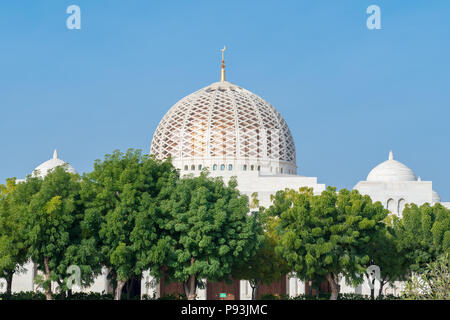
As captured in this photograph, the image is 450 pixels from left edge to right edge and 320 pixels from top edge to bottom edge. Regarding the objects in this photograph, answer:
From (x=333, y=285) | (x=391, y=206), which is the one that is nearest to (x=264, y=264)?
(x=333, y=285)

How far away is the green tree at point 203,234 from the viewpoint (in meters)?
27.0

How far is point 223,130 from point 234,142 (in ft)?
4.30

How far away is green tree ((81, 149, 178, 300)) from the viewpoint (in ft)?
88.1

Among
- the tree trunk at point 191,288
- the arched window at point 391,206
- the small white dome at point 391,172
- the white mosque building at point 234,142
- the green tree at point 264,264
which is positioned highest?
the white mosque building at point 234,142

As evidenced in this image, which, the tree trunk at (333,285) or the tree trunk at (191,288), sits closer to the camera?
the tree trunk at (191,288)

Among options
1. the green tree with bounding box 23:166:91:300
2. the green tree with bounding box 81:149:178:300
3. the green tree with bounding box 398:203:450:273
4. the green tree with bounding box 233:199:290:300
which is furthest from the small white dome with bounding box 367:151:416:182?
the green tree with bounding box 23:166:91:300

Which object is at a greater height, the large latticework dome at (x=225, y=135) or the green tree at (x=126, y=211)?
the large latticework dome at (x=225, y=135)

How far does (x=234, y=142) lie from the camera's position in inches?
1994

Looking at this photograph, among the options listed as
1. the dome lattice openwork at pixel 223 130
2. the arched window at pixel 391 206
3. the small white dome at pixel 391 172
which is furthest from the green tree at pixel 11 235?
the small white dome at pixel 391 172

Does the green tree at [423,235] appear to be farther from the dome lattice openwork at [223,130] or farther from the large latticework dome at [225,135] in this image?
the dome lattice openwork at [223,130]

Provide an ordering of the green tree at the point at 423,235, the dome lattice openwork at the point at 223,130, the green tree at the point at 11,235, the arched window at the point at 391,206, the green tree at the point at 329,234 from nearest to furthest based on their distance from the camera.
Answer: the green tree at the point at 11,235 < the green tree at the point at 329,234 < the green tree at the point at 423,235 < the arched window at the point at 391,206 < the dome lattice openwork at the point at 223,130

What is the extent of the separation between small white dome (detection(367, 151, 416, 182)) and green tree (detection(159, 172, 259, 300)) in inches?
856

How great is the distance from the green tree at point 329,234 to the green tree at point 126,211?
239 inches

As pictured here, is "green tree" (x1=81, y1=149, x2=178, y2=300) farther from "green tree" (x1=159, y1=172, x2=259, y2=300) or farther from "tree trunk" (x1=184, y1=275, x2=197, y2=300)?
"tree trunk" (x1=184, y1=275, x2=197, y2=300)
